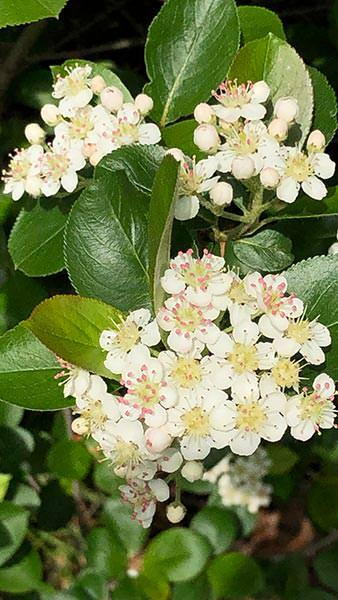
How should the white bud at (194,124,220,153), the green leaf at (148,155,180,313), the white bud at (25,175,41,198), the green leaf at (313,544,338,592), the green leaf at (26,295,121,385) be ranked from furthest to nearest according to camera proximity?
the green leaf at (313,544,338,592), the white bud at (25,175,41,198), the white bud at (194,124,220,153), the green leaf at (26,295,121,385), the green leaf at (148,155,180,313)

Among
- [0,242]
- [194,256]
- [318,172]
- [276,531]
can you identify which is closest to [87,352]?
[194,256]

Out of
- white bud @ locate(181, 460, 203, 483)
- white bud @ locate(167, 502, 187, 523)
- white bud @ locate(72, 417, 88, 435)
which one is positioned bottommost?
white bud @ locate(167, 502, 187, 523)

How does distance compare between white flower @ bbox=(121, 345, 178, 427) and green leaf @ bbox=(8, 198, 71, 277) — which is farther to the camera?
green leaf @ bbox=(8, 198, 71, 277)

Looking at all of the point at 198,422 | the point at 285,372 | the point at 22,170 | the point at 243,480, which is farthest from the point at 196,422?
the point at 243,480

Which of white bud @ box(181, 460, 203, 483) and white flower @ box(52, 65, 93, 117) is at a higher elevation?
white flower @ box(52, 65, 93, 117)

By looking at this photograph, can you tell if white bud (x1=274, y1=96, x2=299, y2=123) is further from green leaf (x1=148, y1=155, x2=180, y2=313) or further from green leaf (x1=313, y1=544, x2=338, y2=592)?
green leaf (x1=313, y1=544, x2=338, y2=592)

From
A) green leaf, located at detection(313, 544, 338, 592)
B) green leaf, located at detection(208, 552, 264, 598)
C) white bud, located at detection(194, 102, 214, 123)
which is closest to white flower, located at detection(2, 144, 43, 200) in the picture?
white bud, located at detection(194, 102, 214, 123)

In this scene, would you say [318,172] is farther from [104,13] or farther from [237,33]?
[104,13]
